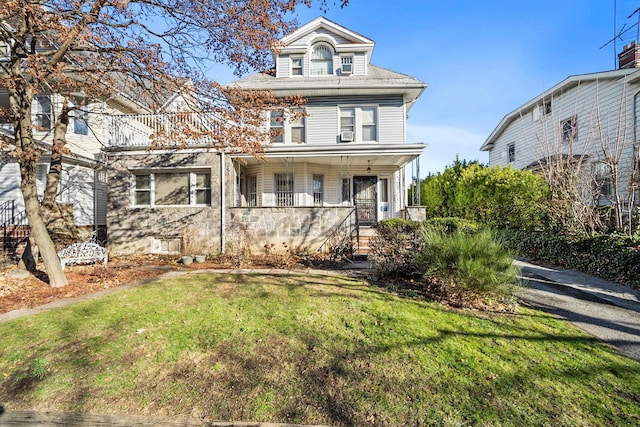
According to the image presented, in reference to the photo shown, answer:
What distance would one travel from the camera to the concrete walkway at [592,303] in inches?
159

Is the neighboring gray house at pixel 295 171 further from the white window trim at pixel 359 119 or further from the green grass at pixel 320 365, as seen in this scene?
the green grass at pixel 320 365

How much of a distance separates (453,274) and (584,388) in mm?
2205

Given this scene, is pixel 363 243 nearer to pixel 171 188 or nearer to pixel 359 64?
pixel 171 188

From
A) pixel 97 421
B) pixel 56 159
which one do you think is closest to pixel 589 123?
pixel 97 421

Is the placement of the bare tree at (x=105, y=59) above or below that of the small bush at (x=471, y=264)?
above

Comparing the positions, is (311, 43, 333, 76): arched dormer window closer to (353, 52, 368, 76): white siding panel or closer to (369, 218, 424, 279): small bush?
(353, 52, 368, 76): white siding panel

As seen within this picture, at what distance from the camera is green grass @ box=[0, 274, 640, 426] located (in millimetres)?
2645

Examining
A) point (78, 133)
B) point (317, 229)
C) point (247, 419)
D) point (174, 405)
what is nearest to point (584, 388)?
point (247, 419)

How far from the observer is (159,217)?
35.1 feet

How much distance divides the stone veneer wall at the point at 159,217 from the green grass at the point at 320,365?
576 centimetres

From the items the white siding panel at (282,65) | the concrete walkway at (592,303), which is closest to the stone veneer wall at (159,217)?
the white siding panel at (282,65)

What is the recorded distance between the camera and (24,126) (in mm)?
6258

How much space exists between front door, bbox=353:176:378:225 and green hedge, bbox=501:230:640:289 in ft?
20.2

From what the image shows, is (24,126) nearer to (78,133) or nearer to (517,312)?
(78,133)
